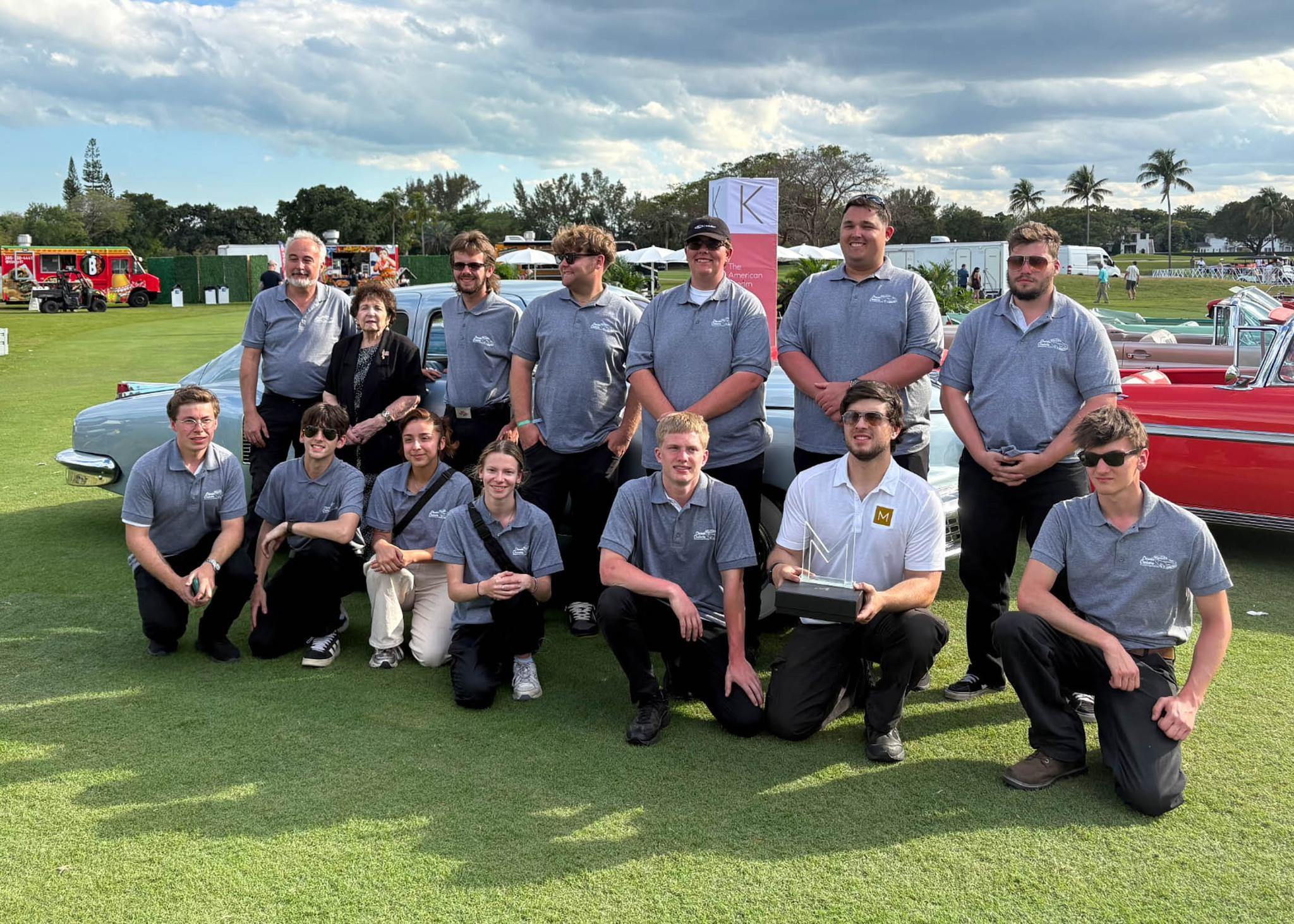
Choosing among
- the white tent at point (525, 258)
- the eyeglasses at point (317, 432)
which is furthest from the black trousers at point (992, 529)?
the white tent at point (525, 258)


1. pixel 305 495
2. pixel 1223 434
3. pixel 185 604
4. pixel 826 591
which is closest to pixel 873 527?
pixel 826 591

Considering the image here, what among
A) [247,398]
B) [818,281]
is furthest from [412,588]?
[818,281]

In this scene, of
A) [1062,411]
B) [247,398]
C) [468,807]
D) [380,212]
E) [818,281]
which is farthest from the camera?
[380,212]

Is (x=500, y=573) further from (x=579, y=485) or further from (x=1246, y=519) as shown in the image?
(x=1246, y=519)

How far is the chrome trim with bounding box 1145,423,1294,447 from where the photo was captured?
605 cm

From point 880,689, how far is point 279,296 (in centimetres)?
382

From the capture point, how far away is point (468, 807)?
3.56 m

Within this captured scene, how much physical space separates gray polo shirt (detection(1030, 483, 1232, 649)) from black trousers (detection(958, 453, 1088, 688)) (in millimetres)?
461

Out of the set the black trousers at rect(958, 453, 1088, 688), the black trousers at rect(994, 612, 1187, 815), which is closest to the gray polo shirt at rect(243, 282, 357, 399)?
the black trousers at rect(958, 453, 1088, 688)

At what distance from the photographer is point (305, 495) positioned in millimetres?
5137

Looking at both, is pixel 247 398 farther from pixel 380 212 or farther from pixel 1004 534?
pixel 380 212

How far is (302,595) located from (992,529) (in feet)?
10.3

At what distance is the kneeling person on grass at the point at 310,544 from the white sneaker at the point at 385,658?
205 millimetres

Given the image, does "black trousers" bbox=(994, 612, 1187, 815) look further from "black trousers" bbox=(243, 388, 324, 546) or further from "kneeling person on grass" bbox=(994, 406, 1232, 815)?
"black trousers" bbox=(243, 388, 324, 546)
